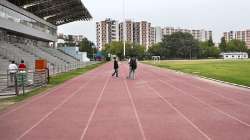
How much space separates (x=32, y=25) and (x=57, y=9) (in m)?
5.64

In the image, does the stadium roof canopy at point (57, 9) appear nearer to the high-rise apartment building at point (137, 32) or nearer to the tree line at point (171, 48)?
the tree line at point (171, 48)

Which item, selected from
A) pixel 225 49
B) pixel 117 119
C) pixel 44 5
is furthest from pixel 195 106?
pixel 225 49

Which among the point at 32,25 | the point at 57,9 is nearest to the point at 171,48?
the point at 57,9

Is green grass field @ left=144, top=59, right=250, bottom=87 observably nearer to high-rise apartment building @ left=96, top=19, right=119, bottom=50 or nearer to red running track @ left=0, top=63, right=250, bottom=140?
red running track @ left=0, top=63, right=250, bottom=140

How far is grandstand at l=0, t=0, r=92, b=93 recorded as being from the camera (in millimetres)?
44344

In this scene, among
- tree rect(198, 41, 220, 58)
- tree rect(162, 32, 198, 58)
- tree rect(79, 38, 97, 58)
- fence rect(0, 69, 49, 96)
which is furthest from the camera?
tree rect(198, 41, 220, 58)

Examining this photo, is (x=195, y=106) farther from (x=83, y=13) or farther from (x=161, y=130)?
(x=83, y=13)

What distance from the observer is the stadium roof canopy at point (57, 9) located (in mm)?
55981

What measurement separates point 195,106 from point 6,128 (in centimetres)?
608

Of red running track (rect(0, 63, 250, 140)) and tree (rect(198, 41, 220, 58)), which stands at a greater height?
tree (rect(198, 41, 220, 58))

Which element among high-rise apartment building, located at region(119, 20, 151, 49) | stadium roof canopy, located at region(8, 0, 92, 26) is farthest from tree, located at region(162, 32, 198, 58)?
stadium roof canopy, located at region(8, 0, 92, 26)

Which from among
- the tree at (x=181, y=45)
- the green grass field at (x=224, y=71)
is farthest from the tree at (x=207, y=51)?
the green grass field at (x=224, y=71)

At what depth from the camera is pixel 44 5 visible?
59.2 meters

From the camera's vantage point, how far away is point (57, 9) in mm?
64062
